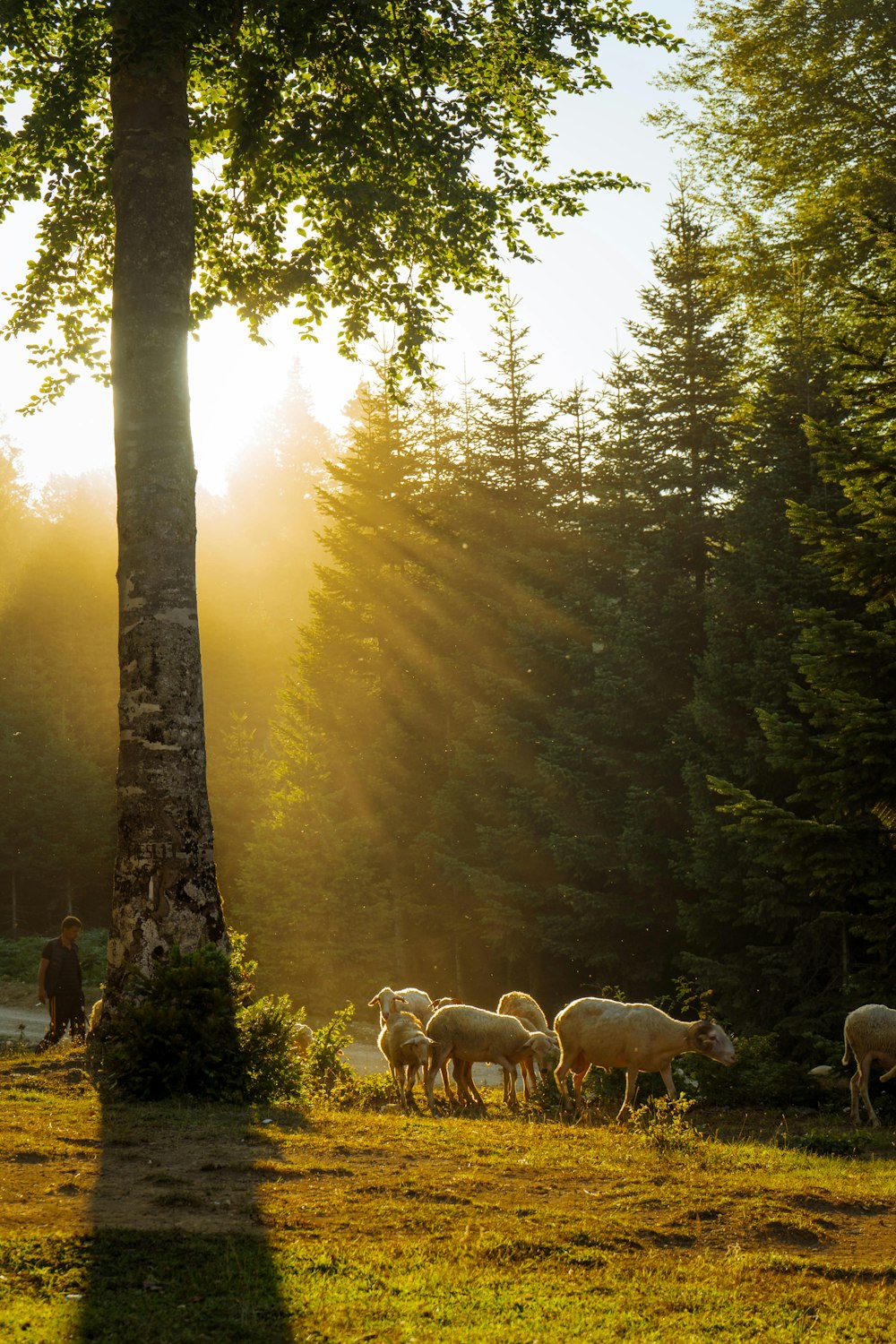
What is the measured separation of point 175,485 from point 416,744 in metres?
26.2

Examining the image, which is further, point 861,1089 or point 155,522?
point 861,1089

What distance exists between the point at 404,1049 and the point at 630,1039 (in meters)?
2.63

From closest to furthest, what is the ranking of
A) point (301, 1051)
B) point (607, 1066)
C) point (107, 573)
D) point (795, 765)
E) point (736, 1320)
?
point (736, 1320)
point (607, 1066)
point (795, 765)
point (301, 1051)
point (107, 573)

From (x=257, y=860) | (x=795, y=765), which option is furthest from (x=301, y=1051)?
(x=257, y=860)

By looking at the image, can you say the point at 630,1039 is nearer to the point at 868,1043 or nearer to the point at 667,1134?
the point at 868,1043

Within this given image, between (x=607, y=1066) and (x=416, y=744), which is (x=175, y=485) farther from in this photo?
(x=416, y=744)

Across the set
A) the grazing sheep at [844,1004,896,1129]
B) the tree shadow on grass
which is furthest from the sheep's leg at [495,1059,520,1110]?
the tree shadow on grass

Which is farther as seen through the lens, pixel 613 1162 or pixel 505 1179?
pixel 613 1162

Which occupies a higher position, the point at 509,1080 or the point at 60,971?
the point at 60,971

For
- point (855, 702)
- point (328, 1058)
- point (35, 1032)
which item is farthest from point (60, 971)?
point (855, 702)

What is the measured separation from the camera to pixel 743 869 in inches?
924

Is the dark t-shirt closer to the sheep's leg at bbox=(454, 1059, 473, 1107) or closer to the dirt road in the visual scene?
the dirt road

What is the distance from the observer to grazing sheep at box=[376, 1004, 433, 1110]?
13.9 metres

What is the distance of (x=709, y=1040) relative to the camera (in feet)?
44.9
